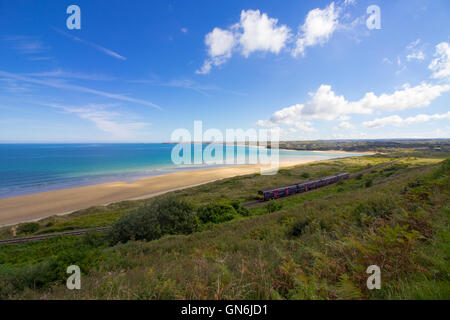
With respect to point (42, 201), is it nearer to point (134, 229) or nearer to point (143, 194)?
point (143, 194)

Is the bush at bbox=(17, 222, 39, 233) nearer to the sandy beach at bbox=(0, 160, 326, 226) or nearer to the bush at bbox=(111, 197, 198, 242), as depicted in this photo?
the sandy beach at bbox=(0, 160, 326, 226)

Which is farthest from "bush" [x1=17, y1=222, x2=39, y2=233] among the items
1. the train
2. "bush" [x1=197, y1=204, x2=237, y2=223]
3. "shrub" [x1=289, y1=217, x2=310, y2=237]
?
the train

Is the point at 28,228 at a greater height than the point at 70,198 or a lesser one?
greater

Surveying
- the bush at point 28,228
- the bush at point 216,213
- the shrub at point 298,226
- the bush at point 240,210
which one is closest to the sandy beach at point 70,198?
the bush at point 28,228

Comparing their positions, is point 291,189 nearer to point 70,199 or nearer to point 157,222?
point 157,222

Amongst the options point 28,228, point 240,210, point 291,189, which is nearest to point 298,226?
point 240,210

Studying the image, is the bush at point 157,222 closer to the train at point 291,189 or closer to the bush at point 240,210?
the bush at point 240,210
